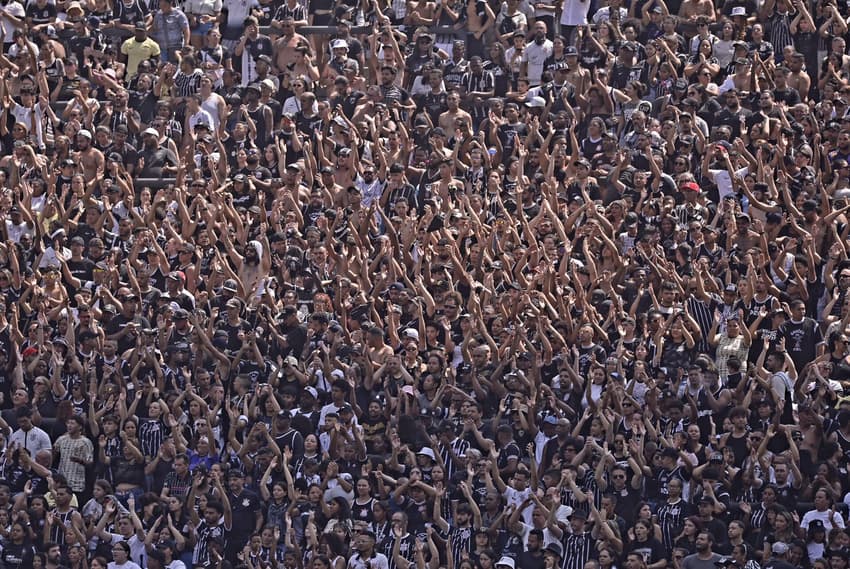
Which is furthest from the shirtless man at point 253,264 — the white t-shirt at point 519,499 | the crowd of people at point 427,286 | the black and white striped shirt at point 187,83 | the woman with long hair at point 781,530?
the woman with long hair at point 781,530

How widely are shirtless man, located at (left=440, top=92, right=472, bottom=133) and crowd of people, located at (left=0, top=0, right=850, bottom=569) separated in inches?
6.9

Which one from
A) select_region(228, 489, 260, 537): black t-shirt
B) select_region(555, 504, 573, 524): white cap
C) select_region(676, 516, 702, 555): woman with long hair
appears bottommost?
select_region(228, 489, 260, 537): black t-shirt

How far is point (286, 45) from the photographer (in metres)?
32.1

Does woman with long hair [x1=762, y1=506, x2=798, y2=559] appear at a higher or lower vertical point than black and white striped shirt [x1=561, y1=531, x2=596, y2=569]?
higher

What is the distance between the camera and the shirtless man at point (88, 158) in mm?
29922

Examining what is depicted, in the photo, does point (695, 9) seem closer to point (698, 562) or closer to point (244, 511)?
point (698, 562)

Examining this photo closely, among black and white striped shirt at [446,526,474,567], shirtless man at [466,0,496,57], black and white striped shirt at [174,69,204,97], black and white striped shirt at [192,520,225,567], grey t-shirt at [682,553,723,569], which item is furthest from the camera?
shirtless man at [466,0,496,57]

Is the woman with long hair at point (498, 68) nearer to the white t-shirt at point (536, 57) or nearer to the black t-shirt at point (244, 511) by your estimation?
the white t-shirt at point (536, 57)

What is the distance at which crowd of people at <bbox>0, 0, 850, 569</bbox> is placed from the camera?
2492 cm

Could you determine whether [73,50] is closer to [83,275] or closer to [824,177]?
[83,275]

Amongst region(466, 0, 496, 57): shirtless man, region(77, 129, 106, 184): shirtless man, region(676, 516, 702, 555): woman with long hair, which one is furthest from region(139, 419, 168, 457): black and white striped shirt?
region(466, 0, 496, 57): shirtless man

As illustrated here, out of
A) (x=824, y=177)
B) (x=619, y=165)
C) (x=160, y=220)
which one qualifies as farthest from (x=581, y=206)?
(x=160, y=220)

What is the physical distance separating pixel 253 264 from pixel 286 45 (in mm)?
4997

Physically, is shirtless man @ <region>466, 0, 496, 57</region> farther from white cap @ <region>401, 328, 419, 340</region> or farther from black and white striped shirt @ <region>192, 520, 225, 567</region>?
black and white striped shirt @ <region>192, 520, 225, 567</region>
